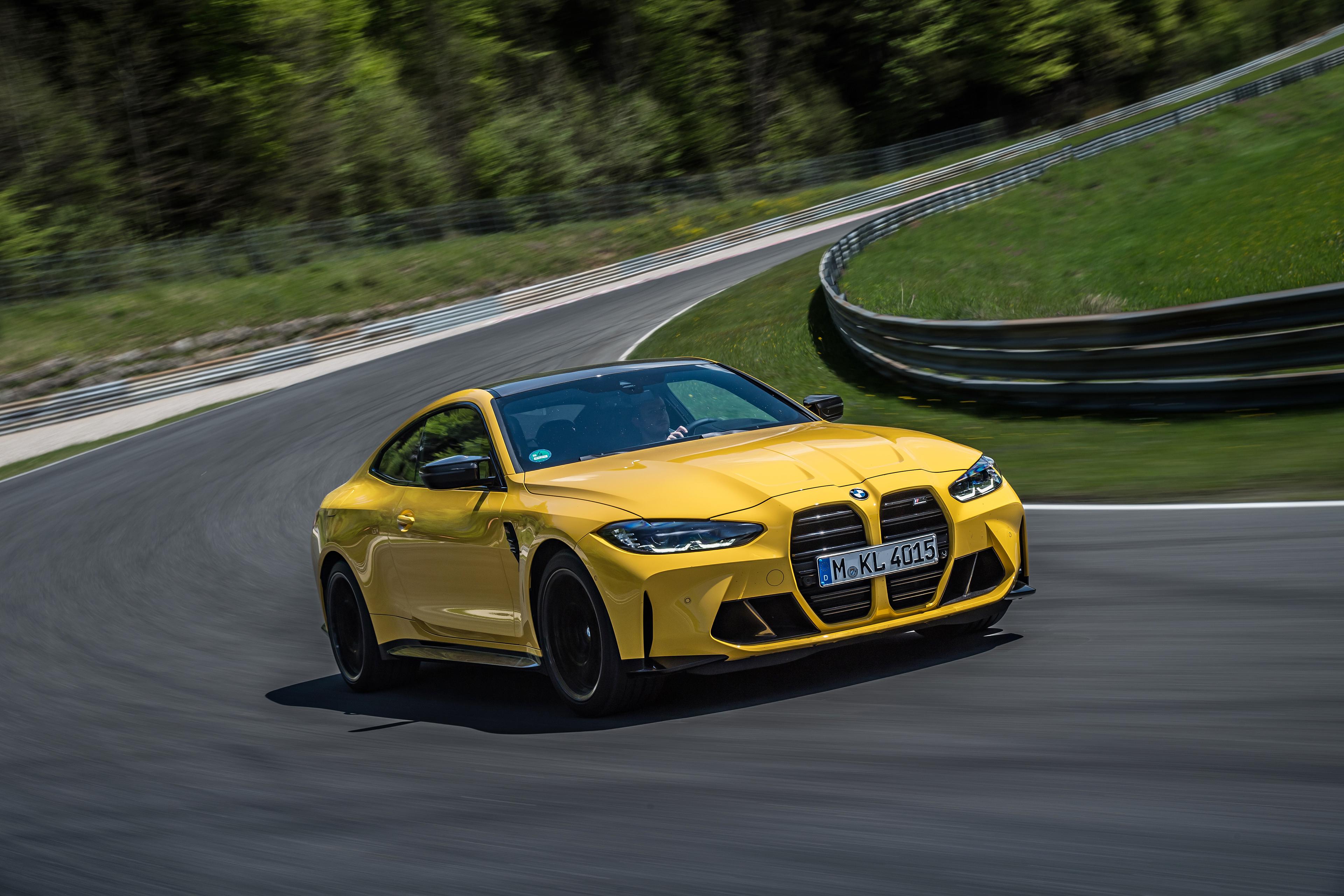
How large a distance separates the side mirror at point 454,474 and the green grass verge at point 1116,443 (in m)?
4.79

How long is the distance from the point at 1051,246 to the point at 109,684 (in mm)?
25663

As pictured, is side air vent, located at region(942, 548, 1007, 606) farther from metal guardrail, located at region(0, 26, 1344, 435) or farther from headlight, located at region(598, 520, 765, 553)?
metal guardrail, located at region(0, 26, 1344, 435)

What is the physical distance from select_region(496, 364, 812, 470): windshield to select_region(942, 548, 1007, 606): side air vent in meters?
1.31

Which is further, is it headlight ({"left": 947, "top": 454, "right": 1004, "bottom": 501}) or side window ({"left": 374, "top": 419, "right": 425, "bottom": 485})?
side window ({"left": 374, "top": 419, "right": 425, "bottom": 485})

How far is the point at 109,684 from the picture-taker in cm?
852

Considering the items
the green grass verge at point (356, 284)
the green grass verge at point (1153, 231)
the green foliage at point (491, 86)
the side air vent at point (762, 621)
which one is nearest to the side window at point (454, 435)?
the side air vent at point (762, 621)

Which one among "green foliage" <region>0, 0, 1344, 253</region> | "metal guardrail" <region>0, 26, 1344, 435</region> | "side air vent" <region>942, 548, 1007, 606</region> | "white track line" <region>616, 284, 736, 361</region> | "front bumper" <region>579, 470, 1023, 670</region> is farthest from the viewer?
"green foliage" <region>0, 0, 1344, 253</region>

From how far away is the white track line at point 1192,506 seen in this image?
26.5 feet

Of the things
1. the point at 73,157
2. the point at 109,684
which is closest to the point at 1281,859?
the point at 109,684

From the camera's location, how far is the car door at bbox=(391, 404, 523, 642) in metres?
6.16

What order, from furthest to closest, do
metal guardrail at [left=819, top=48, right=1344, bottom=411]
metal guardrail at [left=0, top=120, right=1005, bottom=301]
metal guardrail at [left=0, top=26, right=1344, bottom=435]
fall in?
1. metal guardrail at [left=0, top=120, right=1005, bottom=301]
2. metal guardrail at [left=0, top=26, right=1344, bottom=435]
3. metal guardrail at [left=819, top=48, right=1344, bottom=411]

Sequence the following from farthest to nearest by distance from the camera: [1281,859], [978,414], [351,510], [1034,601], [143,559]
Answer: [978,414], [143,559], [351,510], [1034,601], [1281,859]

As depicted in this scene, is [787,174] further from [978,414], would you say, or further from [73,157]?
[978,414]

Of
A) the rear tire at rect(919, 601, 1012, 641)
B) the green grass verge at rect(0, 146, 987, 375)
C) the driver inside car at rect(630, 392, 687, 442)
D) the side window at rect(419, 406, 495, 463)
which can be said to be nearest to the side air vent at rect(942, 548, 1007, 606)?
the rear tire at rect(919, 601, 1012, 641)
